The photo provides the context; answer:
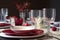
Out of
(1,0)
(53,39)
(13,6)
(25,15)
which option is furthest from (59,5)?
(53,39)

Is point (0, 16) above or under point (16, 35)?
above

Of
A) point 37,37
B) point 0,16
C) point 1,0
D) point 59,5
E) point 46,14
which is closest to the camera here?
point 37,37

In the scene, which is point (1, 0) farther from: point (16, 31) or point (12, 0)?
point (16, 31)

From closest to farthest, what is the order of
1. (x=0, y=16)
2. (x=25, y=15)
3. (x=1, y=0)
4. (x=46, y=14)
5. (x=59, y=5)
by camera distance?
(x=46, y=14), (x=0, y=16), (x=25, y=15), (x=59, y=5), (x=1, y=0)

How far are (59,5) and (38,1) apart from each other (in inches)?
27.7

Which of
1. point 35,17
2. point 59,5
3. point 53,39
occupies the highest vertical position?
point 59,5

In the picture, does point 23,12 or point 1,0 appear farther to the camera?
point 1,0

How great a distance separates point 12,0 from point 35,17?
2950 millimetres

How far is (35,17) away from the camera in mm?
1089

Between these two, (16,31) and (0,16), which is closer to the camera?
(16,31)

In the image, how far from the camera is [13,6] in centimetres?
395

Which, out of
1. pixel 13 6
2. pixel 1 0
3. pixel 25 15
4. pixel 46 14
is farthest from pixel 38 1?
pixel 46 14

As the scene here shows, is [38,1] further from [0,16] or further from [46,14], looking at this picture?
[46,14]

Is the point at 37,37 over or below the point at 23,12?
below
